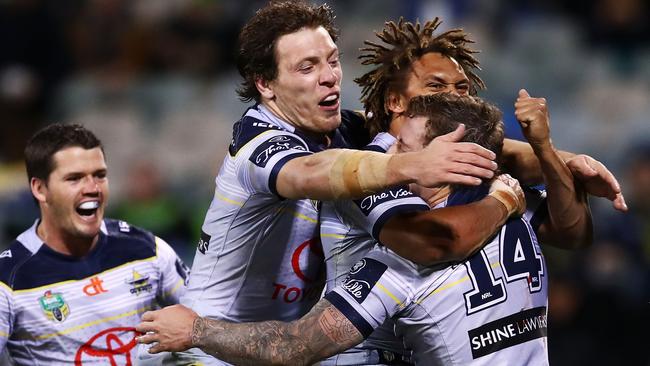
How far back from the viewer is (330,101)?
15.5ft

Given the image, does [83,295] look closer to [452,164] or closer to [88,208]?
[88,208]

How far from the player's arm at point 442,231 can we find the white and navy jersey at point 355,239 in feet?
0.38

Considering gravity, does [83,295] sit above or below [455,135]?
below

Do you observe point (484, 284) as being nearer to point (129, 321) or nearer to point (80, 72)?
point (129, 321)

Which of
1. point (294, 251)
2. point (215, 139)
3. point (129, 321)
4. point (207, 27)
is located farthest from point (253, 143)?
point (207, 27)

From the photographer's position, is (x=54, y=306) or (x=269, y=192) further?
(x=54, y=306)

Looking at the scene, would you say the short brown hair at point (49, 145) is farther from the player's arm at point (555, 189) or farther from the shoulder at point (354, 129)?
the player's arm at point (555, 189)

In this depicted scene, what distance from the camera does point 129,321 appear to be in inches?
217

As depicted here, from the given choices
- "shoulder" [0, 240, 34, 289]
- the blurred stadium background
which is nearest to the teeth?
"shoulder" [0, 240, 34, 289]

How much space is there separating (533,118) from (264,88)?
1182 mm

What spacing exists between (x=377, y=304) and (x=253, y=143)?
85 cm

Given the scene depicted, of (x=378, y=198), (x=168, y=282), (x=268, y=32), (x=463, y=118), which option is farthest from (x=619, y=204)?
(x=168, y=282)

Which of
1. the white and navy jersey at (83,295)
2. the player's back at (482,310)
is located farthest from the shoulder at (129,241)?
the player's back at (482,310)

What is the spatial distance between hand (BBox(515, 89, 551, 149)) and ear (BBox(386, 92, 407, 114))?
556 millimetres
